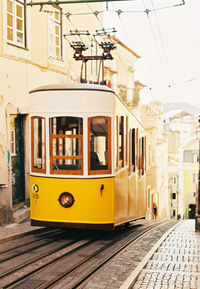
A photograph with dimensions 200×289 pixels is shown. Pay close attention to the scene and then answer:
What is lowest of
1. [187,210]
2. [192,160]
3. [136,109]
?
[187,210]

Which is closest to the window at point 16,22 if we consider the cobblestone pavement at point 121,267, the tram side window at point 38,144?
the tram side window at point 38,144

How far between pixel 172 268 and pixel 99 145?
9.30ft

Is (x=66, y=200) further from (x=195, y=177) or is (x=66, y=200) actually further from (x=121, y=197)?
(x=195, y=177)

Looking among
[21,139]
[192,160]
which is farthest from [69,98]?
[192,160]

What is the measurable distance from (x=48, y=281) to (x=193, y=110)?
135 meters

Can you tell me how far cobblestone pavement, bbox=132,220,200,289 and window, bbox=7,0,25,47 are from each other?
22.0 ft

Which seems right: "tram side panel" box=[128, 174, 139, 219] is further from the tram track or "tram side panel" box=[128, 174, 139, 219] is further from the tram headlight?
the tram headlight

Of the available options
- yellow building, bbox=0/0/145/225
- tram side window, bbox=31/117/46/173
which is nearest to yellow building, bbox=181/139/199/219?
yellow building, bbox=0/0/145/225

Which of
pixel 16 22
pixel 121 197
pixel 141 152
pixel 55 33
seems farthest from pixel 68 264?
pixel 55 33

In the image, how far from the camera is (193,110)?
452 feet

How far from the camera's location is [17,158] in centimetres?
1306

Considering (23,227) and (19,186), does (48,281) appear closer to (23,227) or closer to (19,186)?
(23,227)

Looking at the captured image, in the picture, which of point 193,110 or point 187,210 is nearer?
point 187,210

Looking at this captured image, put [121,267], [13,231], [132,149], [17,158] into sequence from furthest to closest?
[17,158], [132,149], [13,231], [121,267]
